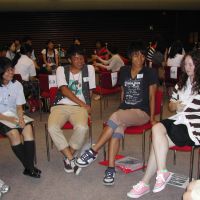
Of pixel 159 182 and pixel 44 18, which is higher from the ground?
pixel 44 18

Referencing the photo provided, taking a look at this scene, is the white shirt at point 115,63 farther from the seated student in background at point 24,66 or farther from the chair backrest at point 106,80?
the seated student in background at point 24,66

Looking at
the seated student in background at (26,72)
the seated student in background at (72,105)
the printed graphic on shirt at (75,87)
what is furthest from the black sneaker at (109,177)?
the seated student in background at (26,72)

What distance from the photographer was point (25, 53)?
5488 millimetres

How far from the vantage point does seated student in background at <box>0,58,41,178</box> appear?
123 inches

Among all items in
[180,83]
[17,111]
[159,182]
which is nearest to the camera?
[159,182]

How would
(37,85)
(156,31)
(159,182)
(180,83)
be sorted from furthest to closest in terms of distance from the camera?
(156,31) < (37,85) < (180,83) < (159,182)

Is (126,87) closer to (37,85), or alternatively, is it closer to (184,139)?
(184,139)

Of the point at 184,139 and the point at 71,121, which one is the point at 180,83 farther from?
the point at 71,121

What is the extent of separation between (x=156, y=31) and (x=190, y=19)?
1.74 meters

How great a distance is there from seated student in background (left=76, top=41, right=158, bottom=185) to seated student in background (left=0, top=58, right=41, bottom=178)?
0.49m

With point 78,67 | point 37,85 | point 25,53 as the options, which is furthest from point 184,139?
point 25,53

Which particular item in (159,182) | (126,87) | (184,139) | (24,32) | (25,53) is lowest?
(159,182)

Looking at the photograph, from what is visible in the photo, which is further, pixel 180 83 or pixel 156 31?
pixel 156 31

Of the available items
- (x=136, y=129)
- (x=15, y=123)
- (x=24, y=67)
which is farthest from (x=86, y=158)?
(x=24, y=67)
